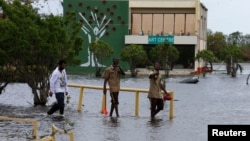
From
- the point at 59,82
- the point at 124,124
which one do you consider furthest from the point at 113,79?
the point at 124,124

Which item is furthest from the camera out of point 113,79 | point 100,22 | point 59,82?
point 100,22

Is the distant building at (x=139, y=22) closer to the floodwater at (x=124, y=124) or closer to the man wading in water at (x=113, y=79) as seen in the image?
the floodwater at (x=124, y=124)

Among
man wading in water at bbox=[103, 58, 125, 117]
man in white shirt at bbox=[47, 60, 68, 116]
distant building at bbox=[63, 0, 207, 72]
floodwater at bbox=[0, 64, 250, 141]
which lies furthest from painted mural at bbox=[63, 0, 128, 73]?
man in white shirt at bbox=[47, 60, 68, 116]

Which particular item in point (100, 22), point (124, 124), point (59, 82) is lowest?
point (124, 124)

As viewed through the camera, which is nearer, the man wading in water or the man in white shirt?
the man in white shirt

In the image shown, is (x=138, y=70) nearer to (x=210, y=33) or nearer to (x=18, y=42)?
(x=18, y=42)

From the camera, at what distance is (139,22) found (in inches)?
3071

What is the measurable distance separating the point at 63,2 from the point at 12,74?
53.6 meters

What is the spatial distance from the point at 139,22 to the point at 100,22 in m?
4.80

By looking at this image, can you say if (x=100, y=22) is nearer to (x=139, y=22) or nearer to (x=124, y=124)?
(x=139, y=22)

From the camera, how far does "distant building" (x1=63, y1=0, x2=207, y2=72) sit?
75250 mm

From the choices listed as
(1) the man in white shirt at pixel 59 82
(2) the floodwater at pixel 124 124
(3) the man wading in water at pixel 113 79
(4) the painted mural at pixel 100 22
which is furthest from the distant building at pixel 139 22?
(1) the man in white shirt at pixel 59 82

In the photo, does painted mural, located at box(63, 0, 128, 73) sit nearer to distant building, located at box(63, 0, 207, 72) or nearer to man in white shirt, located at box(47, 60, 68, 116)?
distant building, located at box(63, 0, 207, 72)

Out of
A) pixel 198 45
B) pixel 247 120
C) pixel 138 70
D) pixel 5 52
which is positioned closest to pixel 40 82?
pixel 5 52
